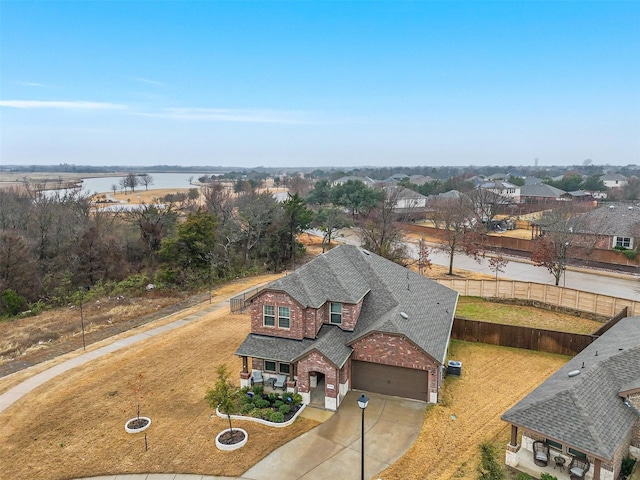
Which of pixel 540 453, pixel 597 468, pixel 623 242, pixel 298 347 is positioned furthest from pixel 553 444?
pixel 623 242

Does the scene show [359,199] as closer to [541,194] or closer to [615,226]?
[615,226]

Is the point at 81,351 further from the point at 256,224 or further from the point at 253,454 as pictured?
the point at 256,224

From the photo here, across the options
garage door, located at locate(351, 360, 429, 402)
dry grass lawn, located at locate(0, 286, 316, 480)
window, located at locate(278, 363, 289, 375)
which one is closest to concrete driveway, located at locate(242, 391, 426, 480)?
garage door, located at locate(351, 360, 429, 402)

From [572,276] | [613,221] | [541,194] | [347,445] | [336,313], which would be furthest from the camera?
[541,194]

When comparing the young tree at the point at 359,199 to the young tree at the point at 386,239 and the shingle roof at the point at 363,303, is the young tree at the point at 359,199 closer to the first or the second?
the young tree at the point at 386,239

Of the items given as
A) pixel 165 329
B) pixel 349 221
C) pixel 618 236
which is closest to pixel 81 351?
pixel 165 329

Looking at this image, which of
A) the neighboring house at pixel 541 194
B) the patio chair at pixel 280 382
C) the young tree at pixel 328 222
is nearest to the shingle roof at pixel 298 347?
the patio chair at pixel 280 382
